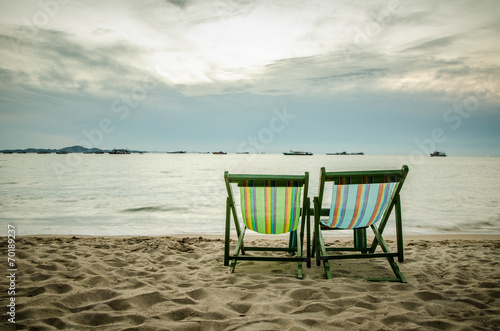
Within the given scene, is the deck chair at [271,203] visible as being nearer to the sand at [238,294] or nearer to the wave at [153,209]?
the sand at [238,294]

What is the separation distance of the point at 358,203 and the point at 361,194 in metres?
0.11

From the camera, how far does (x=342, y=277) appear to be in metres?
3.51

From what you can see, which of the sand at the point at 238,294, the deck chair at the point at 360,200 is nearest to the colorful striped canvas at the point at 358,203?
the deck chair at the point at 360,200

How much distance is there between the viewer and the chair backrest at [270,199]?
11.5 ft

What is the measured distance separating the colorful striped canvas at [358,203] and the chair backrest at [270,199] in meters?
0.39

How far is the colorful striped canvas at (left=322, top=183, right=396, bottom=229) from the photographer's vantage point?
343cm

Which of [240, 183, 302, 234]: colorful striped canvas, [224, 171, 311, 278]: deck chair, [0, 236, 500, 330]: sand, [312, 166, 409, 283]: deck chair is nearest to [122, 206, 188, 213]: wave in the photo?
[0, 236, 500, 330]: sand

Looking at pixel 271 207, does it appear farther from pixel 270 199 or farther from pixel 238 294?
pixel 238 294

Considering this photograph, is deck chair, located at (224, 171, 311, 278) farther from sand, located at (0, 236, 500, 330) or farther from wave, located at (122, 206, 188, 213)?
wave, located at (122, 206, 188, 213)

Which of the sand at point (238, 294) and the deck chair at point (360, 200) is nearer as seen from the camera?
the sand at point (238, 294)

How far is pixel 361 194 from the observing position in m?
3.44

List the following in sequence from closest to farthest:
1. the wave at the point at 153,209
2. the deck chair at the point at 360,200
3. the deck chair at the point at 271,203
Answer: the deck chair at the point at 360,200 < the deck chair at the point at 271,203 < the wave at the point at 153,209

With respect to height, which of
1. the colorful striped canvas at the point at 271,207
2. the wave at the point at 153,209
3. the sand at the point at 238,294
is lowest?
the wave at the point at 153,209

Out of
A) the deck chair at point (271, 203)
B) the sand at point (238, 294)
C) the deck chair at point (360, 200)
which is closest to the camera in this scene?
the sand at point (238, 294)
